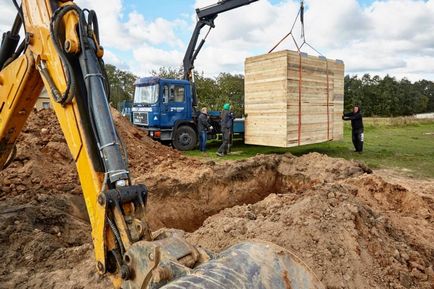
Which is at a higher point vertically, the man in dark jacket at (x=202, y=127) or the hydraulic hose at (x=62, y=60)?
the hydraulic hose at (x=62, y=60)

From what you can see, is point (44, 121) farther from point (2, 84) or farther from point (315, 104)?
point (315, 104)

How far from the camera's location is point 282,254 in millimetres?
2111

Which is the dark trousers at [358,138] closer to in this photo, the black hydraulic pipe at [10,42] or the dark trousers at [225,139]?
the dark trousers at [225,139]

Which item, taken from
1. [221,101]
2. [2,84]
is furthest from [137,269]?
[221,101]

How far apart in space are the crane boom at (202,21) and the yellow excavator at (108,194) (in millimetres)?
10569

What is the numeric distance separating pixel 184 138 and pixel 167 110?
1206 millimetres

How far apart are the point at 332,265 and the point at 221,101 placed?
23216mm

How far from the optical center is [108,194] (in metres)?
2.03

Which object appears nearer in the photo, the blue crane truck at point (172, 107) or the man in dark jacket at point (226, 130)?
the man in dark jacket at point (226, 130)

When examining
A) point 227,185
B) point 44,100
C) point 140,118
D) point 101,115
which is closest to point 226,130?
point 140,118

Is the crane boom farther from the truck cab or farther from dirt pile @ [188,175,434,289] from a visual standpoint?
dirt pile @ [188,175,434,289]

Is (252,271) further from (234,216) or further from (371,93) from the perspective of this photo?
(371,93)

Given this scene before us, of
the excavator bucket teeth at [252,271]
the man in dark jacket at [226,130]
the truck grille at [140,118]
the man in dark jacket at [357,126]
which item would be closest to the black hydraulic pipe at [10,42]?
the excavator bucket teeth at [252,271]

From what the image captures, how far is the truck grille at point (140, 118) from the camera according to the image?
13125 mm
